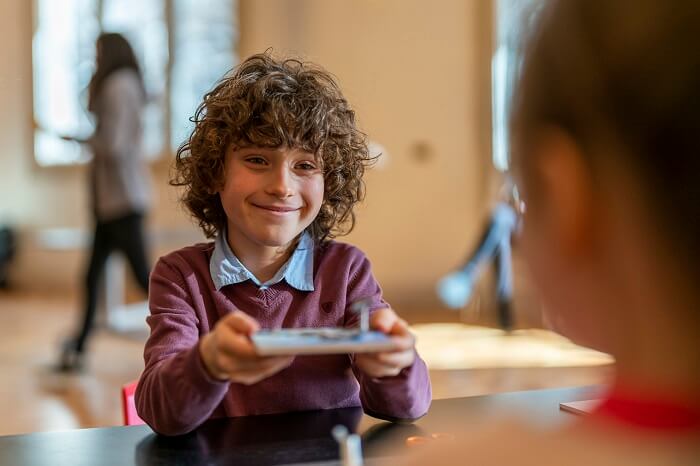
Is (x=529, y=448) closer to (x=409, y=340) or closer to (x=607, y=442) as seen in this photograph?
(x=607, y=442)

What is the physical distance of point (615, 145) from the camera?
0.48 meters

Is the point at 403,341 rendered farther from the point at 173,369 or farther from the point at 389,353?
the point at 173,369

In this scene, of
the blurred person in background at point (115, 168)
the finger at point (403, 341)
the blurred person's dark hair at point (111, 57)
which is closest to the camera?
the finger at point (403, 341)

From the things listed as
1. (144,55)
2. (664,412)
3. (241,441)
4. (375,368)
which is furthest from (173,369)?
(144,55)

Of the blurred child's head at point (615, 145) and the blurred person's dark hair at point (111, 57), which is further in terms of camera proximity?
the blurred person's dark hair at point (111, 57)

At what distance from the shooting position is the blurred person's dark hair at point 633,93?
0.45m

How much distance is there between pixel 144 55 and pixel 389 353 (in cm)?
805

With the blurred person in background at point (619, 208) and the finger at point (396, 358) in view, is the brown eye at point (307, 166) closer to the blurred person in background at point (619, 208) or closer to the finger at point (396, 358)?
the finger at point (396, 358)

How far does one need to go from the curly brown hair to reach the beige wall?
17.7ft

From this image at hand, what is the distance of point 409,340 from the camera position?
3.22ft

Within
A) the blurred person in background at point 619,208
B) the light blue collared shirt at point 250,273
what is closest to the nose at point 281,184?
the light blue collared shirt at point 250,273

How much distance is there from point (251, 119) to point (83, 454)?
0.53m

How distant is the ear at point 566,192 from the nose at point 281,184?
75cm

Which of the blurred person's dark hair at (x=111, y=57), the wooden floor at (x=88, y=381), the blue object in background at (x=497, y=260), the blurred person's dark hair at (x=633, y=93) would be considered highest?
the blurred person's dark hair at (x=111, y=57)
